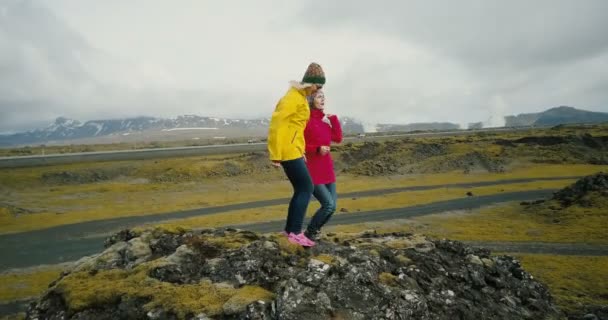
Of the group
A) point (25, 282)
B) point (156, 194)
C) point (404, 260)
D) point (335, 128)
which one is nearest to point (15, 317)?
point (25, 282)

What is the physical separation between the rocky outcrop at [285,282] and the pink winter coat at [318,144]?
162 centimetres

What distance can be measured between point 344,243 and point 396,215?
20.0 m

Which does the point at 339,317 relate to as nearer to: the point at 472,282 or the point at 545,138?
the point at 472,282

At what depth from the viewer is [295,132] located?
25.5ft

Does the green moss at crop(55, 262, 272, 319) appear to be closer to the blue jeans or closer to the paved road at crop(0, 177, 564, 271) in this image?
the blue jeans

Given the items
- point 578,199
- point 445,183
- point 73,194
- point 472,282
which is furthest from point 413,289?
point 73,194

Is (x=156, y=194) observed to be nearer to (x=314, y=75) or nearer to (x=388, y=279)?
(x=314, y=75)

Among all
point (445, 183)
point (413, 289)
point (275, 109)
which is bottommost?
point (445, 183)

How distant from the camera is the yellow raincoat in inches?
302

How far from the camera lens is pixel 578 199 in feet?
93.6

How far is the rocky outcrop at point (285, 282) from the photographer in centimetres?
696

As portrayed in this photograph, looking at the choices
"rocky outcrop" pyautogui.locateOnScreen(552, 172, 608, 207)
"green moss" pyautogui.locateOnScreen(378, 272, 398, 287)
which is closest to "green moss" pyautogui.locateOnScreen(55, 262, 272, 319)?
"green moss" pyautogui.locateOnScreen(378, 272, 398, 287)

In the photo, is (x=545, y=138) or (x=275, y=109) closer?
(x=275, y=109)

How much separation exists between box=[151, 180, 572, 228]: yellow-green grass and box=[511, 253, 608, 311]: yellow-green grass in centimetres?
1481
